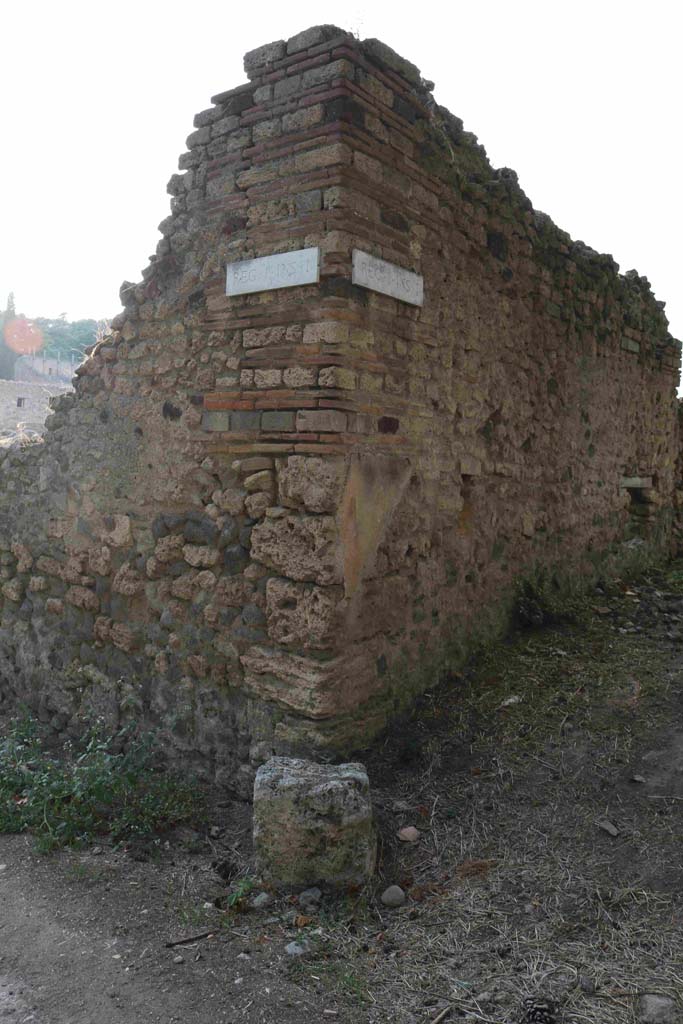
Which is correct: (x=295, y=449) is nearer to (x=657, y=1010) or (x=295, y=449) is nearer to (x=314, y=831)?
(x=314, y=831)

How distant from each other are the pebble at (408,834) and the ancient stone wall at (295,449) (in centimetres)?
49

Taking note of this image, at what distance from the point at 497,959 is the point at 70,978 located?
59.0 inches

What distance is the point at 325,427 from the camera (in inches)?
142

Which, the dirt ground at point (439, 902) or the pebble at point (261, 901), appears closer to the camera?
the dirt ground at point (439, 902)

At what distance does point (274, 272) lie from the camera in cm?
382

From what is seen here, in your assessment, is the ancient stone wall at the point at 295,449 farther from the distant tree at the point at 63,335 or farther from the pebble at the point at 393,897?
the distant tree at the point at 63,335

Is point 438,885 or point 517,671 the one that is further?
point 517,671

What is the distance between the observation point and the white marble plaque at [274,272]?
12.1ft

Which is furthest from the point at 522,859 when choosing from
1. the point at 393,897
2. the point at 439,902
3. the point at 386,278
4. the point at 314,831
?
the point at 386,278

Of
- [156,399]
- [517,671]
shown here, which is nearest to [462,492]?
[517,671]

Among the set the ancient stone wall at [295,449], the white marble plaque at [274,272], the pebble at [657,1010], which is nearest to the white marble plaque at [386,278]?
the ancient stone wall at [295,449]

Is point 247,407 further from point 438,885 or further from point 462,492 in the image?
point 438,885

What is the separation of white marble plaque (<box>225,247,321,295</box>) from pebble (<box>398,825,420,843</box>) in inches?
100

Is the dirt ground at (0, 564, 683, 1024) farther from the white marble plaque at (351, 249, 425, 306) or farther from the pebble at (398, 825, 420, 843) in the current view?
the white marble plaque at (351, 249, 425, 306)
